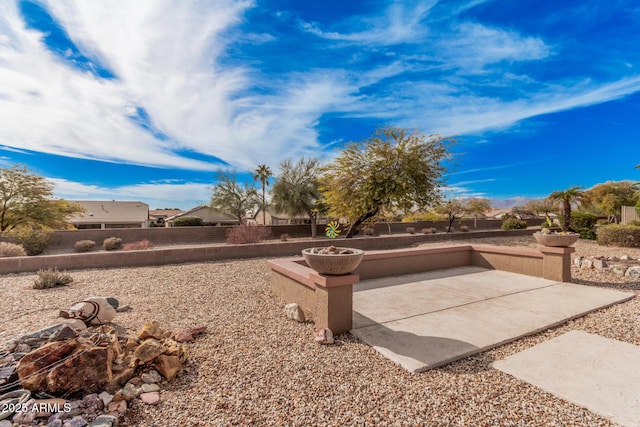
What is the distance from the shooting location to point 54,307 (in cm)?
493

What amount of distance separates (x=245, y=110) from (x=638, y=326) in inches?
515

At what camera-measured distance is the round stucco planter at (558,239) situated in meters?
6.54

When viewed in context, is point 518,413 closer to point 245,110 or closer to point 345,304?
point 345,304

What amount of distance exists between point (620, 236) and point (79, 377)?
56.2ft

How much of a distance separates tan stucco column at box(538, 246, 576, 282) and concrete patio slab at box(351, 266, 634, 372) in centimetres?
24

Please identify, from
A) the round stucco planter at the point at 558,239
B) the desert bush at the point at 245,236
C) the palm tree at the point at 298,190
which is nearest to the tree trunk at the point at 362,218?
the desert bush at the point at 245,236

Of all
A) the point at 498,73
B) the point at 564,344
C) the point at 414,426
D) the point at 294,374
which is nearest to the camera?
the point at 414,426

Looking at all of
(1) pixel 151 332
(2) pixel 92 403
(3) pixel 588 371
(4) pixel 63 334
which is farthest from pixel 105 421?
(3) pixel 588 371

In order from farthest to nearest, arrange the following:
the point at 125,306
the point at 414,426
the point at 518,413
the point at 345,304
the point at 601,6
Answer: the point at 601,6 → the point at 125,306 → the point at 345,304 → the point at 518,413 → the point at 414,426

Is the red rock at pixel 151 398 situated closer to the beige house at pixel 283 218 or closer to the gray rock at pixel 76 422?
the gray rock at pixel 76 422

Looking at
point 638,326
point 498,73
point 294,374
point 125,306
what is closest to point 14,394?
point 294,374

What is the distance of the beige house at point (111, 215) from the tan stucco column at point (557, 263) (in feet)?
144

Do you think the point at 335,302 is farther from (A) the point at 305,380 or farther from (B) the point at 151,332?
(B) the point at 151,332

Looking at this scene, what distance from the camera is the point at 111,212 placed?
1549 inches
